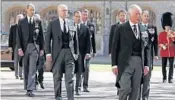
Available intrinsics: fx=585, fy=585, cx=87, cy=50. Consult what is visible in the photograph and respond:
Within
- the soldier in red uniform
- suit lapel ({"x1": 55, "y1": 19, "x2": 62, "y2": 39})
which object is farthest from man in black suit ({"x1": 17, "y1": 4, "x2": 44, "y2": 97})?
the soldier in red uniform

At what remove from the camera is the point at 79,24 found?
1376cm

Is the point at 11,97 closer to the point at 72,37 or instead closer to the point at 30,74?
the point at 30,74

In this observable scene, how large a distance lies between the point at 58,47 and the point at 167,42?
24.6 ft

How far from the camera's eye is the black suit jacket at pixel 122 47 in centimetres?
930

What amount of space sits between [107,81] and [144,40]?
8.74m

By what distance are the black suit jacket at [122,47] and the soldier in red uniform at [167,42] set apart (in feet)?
27.8

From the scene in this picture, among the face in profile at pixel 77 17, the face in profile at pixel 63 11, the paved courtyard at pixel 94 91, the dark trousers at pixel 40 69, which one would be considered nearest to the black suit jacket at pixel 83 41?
the face in profile at pixel 77 17

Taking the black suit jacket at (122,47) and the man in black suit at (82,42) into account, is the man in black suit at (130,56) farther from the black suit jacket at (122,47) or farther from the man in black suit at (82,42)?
the man in black suit at (82,42)

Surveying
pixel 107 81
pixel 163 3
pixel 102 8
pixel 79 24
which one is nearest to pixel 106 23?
pixel 102 8

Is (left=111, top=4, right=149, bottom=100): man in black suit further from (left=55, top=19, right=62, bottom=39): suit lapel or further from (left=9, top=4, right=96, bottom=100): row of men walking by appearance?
(left=55, top=19, right=62, bottom=39): suit lapel

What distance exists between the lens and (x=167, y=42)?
18.1m

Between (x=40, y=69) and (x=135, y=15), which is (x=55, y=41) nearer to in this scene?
(x=135, y=15)

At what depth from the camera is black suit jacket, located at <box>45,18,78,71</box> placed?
36.9 feet

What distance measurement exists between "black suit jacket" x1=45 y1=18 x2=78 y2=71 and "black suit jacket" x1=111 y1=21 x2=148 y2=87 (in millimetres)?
1941
